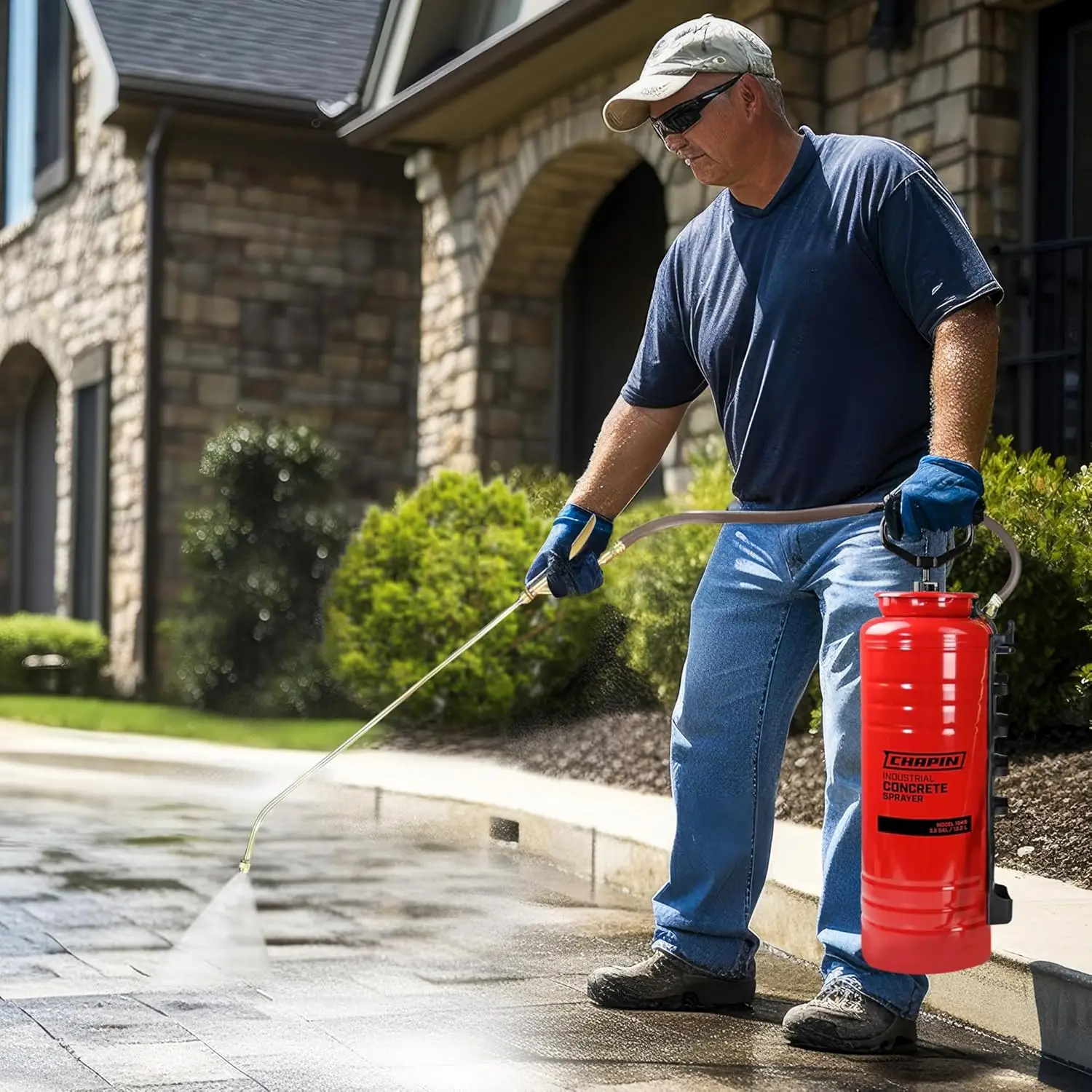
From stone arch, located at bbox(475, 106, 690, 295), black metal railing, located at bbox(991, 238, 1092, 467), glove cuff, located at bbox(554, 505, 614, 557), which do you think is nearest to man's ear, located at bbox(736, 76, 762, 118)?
glove cuff, located at bbox(554, 505, 614, 557)

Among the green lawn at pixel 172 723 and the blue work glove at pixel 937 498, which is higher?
the blue work glove at pixel 937 498

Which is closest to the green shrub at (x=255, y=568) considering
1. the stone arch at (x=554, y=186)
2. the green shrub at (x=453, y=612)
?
the stone arch at (x=554, y=186)

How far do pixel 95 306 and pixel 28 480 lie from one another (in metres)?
4.45

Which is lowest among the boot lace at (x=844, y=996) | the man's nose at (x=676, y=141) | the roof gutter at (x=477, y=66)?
the boot lace at (x=844, y=996)

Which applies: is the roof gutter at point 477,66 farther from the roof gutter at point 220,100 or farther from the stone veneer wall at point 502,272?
the roof gutter at point 220,100

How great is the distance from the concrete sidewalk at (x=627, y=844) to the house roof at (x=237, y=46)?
599cm

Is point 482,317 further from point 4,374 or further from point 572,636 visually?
point 4,374

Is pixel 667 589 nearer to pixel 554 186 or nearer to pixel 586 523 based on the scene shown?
pixel 586 523

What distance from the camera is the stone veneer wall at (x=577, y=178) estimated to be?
869 centimetres

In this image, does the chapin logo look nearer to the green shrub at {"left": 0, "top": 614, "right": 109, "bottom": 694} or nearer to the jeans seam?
the jeans seam

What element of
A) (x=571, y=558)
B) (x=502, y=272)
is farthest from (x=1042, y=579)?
(x=502, y=272)

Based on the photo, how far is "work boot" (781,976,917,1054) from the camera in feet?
12.1

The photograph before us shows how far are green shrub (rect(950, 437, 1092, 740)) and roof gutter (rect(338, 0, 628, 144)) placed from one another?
444 cm

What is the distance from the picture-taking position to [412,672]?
9.91 meters
